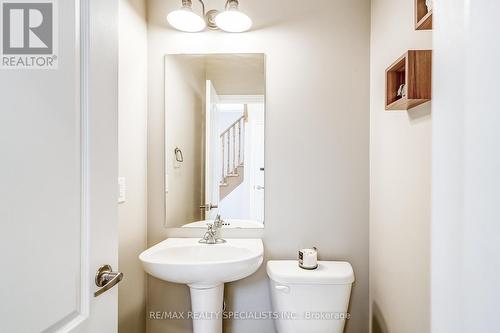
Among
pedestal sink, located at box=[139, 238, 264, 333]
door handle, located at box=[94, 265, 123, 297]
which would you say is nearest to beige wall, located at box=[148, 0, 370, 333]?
pedestal sink, located at box=[139, 238, 264, 333]

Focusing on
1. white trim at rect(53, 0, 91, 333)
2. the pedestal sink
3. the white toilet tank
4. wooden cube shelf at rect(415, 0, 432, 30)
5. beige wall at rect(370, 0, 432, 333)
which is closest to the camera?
white trim at rect(53, 0, 91, 333)

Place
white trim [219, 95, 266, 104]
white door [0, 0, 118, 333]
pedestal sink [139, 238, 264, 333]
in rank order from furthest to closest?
white trim [219, 95, 266, 104] < pedestal sink [139, 238, 264, 333] < white door [0, 0, 118, 333]

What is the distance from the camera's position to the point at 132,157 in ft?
4.64

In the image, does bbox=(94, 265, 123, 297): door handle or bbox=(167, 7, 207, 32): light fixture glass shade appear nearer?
bbox=(94, 265, 123, 297): door handle

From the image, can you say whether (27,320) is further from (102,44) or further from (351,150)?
(351,150)

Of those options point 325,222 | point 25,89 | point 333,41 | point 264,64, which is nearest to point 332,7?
point 333,41

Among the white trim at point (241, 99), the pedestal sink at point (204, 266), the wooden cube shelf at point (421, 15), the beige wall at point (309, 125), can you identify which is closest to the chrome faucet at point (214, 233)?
the pedestal sink at point (204, 266)

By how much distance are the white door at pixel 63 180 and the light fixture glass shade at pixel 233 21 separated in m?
0.83

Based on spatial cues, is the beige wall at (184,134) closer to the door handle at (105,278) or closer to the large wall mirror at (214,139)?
the large wall mirror at (214,139)

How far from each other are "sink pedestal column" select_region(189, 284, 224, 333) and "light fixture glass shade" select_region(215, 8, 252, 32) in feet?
4.69

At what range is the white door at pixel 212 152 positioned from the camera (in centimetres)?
160

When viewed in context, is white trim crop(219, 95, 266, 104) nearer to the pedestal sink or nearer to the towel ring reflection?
the towel ring reflection

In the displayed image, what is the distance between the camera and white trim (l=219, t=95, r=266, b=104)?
5.17ft

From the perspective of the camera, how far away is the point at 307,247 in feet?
5.11
